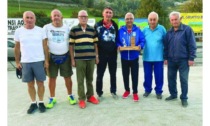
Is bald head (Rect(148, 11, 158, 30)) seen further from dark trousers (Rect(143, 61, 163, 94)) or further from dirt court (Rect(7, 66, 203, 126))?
dirt court (Rect(7, 66, 203, 126))

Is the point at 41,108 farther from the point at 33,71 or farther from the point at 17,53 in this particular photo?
the point at 17,53

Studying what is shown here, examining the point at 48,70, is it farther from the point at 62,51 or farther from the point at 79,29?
the point at 79,29

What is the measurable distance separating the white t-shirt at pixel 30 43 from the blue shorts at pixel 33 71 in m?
0.08

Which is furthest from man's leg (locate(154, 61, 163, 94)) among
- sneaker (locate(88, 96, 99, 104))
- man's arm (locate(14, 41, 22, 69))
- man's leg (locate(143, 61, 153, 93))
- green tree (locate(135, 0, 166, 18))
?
green tree (locate(135, 0, 166, 18))

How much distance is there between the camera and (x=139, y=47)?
4.82m

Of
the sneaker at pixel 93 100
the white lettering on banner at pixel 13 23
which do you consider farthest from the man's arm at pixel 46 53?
the white lettering on banner at pixel 13 23

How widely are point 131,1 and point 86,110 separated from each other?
2769cm

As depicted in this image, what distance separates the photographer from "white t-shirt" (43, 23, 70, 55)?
4.47 m

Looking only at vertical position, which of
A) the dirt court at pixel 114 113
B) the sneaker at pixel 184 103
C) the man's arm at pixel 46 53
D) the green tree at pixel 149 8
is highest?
the green tree at pixel 149 8

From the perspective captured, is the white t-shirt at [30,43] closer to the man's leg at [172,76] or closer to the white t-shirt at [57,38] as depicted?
the white t-shirt at [57,38]

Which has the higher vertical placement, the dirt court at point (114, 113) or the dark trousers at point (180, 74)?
the dark trousers at point (180, 74)

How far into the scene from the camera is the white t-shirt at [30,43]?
4.18m

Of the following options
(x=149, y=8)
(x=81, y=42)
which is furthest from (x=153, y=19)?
(x=149, y=8)

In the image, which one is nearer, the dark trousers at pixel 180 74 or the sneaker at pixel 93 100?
the dark trousers at pixel 180 74
